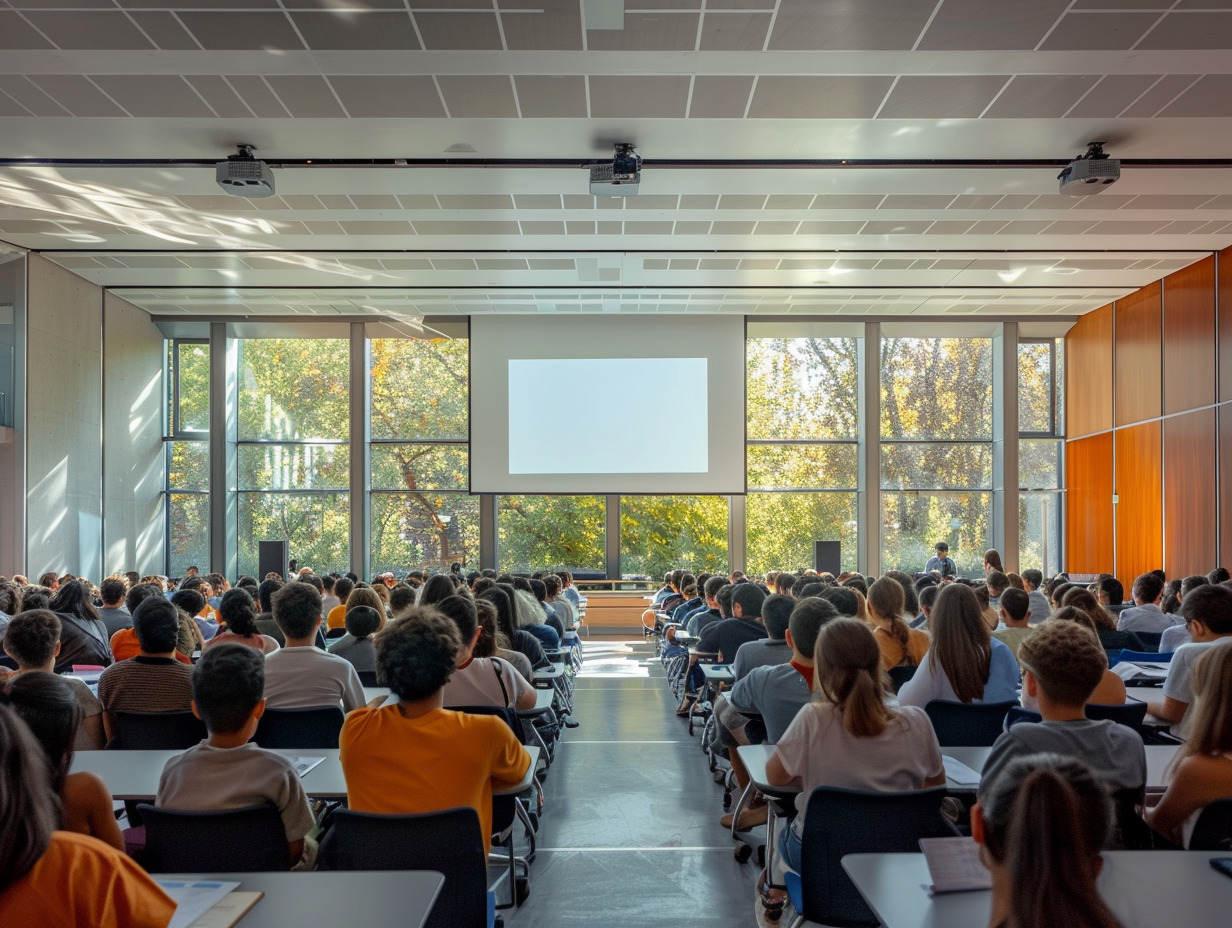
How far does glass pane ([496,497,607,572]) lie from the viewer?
611 inches

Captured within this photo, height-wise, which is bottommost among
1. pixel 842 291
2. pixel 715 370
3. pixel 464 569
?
pixel 464 569

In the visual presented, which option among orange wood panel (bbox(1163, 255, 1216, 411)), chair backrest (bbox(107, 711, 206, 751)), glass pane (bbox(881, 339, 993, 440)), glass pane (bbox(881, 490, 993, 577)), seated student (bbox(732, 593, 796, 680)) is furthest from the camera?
glass pane (bbox(881, 339, 993, 440))

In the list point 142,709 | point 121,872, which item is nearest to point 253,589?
point 142,709

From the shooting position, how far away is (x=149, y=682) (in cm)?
371

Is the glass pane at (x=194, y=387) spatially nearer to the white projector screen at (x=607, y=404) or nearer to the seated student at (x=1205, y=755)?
the white projector screen at (x=607, y=404)

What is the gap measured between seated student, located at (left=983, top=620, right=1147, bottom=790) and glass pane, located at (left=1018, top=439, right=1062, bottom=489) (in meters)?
14.2

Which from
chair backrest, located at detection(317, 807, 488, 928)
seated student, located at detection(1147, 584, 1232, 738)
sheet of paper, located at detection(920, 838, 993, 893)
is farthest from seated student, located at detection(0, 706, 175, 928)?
seated student, located at detection(1147, 584, 1232, 738)

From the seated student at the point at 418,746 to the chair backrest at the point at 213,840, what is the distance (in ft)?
0.84

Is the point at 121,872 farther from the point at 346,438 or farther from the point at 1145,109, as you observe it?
the point at 346,438

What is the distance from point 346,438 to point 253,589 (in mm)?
7222

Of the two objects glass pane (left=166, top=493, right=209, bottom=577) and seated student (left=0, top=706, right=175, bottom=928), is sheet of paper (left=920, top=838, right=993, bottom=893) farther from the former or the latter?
glass pane (left=166, top=493, right=209, bottom=577)

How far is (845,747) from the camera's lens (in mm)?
2689

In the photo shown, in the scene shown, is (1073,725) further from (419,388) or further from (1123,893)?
(419,388)

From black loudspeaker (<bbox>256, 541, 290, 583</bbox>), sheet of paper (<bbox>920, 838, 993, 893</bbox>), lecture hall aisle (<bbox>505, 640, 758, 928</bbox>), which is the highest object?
sheet of paper (<bbox>920, 838, 993, 893</bbox>)
